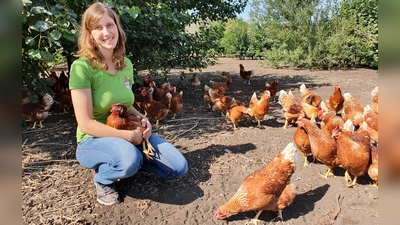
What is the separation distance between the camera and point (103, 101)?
93.3 inches

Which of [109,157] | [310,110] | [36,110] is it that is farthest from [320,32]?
[109,157]

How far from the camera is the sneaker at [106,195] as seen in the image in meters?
2.37

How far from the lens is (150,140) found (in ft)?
8.66

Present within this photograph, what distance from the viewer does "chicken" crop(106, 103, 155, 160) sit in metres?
2.36

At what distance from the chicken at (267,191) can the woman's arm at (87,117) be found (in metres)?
1.09

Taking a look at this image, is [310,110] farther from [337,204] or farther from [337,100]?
[337,204]

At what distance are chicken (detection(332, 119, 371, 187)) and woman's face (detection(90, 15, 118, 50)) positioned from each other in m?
2.31

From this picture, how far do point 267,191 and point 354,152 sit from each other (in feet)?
3.30

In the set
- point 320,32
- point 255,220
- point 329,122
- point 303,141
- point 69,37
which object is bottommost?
point 255,220

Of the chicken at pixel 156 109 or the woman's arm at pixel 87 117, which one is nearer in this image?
the woman's arm at pixel 87 117

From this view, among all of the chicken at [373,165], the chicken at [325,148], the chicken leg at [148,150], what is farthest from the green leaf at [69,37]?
the chicken at [373,165]

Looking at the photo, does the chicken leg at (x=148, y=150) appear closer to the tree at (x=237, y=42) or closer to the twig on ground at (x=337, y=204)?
the twig on ground at (x=337, y=204)

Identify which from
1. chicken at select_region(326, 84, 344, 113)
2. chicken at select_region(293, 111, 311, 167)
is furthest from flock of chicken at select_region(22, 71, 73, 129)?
chicken at select_region(326, 84, 344, 113)
